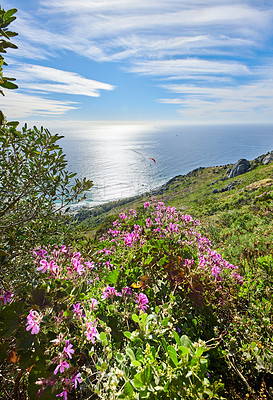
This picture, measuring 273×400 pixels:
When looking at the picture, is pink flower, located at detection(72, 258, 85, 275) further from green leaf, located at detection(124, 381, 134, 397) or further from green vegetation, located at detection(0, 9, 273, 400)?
green leaf, located at detection(124, 381, 134, 397)

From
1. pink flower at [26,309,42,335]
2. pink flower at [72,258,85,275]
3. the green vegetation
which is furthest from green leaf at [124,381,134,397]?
pink flower at [72,258,85,275]

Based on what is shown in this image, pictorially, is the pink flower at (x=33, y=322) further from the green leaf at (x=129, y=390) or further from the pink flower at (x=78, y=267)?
the green leaf at (x=129, y=390)

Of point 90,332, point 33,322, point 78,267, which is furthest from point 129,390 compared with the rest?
point 78,267

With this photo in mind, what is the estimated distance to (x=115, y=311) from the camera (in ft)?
5.68

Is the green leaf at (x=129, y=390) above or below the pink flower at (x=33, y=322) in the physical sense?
below

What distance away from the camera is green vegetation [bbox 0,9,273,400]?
1.23 metres

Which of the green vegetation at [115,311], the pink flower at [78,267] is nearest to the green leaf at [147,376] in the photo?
the green vegetation at [115,311]

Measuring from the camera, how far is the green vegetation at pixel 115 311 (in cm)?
123

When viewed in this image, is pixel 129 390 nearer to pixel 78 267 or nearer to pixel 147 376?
pixel 147 376

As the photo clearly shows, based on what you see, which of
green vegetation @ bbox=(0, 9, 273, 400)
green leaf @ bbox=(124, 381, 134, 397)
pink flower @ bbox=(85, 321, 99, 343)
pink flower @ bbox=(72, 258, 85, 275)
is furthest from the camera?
pink flower @ bbox=(72, 258, 85, 275)

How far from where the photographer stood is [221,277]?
2791 millimetres

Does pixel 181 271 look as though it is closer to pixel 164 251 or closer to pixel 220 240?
pixel 164 251

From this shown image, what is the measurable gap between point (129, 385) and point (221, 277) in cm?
205

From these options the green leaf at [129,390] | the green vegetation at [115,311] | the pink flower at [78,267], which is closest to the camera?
the green leaf at [129,390]
